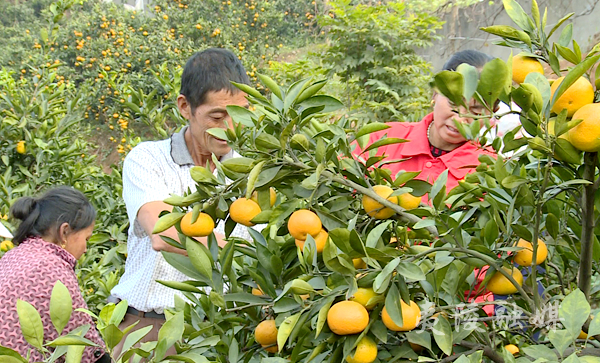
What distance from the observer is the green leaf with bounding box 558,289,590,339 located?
2.11 feet

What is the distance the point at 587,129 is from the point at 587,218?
139mm

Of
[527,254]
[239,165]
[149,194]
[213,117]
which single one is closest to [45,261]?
[149,194]

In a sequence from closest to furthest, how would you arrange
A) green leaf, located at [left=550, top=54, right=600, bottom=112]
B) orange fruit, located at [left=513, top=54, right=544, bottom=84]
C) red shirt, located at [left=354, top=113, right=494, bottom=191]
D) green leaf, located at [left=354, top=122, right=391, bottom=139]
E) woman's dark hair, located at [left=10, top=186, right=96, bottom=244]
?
green leaf, located at [left=550, top=54, right=600, bottom=112], orange fruit, located at [left=513, top=54, right=544, bottom=84], green leaf, located at [left=354, top=122, right=391, bottom=139], red shirt, located at [left=354, top=113, right=494, bottom=191], woman's dark hair, located at [left=10, top=186, right=96, bottom=244]

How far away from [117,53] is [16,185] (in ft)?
14.7

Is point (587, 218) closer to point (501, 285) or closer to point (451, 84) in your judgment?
point (501, 285)

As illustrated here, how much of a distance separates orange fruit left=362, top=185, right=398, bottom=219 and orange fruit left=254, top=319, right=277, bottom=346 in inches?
7.8

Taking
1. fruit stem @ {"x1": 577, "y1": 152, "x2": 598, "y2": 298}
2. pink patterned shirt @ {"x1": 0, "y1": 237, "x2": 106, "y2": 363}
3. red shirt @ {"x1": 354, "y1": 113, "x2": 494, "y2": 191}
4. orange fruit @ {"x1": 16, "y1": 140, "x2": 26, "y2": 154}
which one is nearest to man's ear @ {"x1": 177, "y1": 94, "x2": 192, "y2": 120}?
red shirt @ {"x1": 354, "y1": 113, "x2": 494, "y2": 191}

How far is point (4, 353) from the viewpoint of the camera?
24.7 inches

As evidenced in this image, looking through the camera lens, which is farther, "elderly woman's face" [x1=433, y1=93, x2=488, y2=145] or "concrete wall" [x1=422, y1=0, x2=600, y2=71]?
"concrete wall" [x1=422, y1=0, x2=600, y2=71]

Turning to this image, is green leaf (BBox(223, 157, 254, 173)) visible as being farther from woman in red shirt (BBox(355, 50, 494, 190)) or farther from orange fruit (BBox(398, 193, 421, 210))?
woman in red shirt (BBox(355, 50, 494, 190))

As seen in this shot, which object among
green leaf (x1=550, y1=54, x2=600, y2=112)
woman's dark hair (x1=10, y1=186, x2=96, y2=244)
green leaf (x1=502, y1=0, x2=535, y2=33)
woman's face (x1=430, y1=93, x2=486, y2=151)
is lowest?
woman's dark hair (x1=10, y1=186, x2=96, y2=244)

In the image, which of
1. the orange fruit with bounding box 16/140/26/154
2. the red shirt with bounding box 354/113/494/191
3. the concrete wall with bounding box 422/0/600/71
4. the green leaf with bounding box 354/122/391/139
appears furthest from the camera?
the concrete wall with bounding box 422/0/600/71

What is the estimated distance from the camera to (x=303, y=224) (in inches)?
29.8

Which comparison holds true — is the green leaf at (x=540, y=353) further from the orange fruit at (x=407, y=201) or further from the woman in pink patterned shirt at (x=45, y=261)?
the woman in pink patterned shirt at (x=45, y=261)
